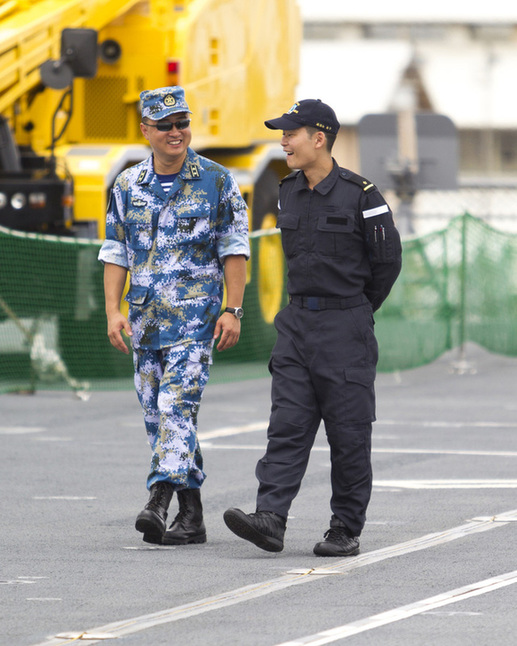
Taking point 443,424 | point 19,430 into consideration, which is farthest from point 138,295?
Result: point 443,424

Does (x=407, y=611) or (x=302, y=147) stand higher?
(x=302, y=147)

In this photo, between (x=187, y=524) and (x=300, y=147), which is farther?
(x=187, y=524)

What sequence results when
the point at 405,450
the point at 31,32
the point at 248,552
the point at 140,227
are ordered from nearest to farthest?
the point at 248,552
the point at 140,227
the point at 405,450
the point at 31,32

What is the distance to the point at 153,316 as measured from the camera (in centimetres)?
745

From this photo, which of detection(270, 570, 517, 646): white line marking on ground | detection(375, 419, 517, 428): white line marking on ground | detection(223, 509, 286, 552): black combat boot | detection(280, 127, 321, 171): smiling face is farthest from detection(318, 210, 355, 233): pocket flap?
detection(375, 419, 517, 428): white line marking on ground

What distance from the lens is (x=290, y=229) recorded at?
7184 millimetres

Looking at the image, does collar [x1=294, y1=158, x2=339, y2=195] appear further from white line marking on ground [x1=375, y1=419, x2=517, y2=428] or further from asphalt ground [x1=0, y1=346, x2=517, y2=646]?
white line marking on ground [x1=375, y1=419, x2=517, y2=428]

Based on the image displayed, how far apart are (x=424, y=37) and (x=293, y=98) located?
130 feet

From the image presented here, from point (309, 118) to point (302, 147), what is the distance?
13 centimetres

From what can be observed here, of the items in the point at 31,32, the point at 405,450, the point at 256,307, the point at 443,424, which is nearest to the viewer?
the point at 405,450

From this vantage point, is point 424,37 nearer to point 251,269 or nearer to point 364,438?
point 251,269

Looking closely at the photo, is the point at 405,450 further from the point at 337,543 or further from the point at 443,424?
the point at 337,543

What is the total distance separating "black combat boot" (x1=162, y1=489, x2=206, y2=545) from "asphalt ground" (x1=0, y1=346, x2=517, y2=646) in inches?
2.8

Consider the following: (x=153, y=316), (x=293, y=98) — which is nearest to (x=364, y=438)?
(x=153, y=316)
